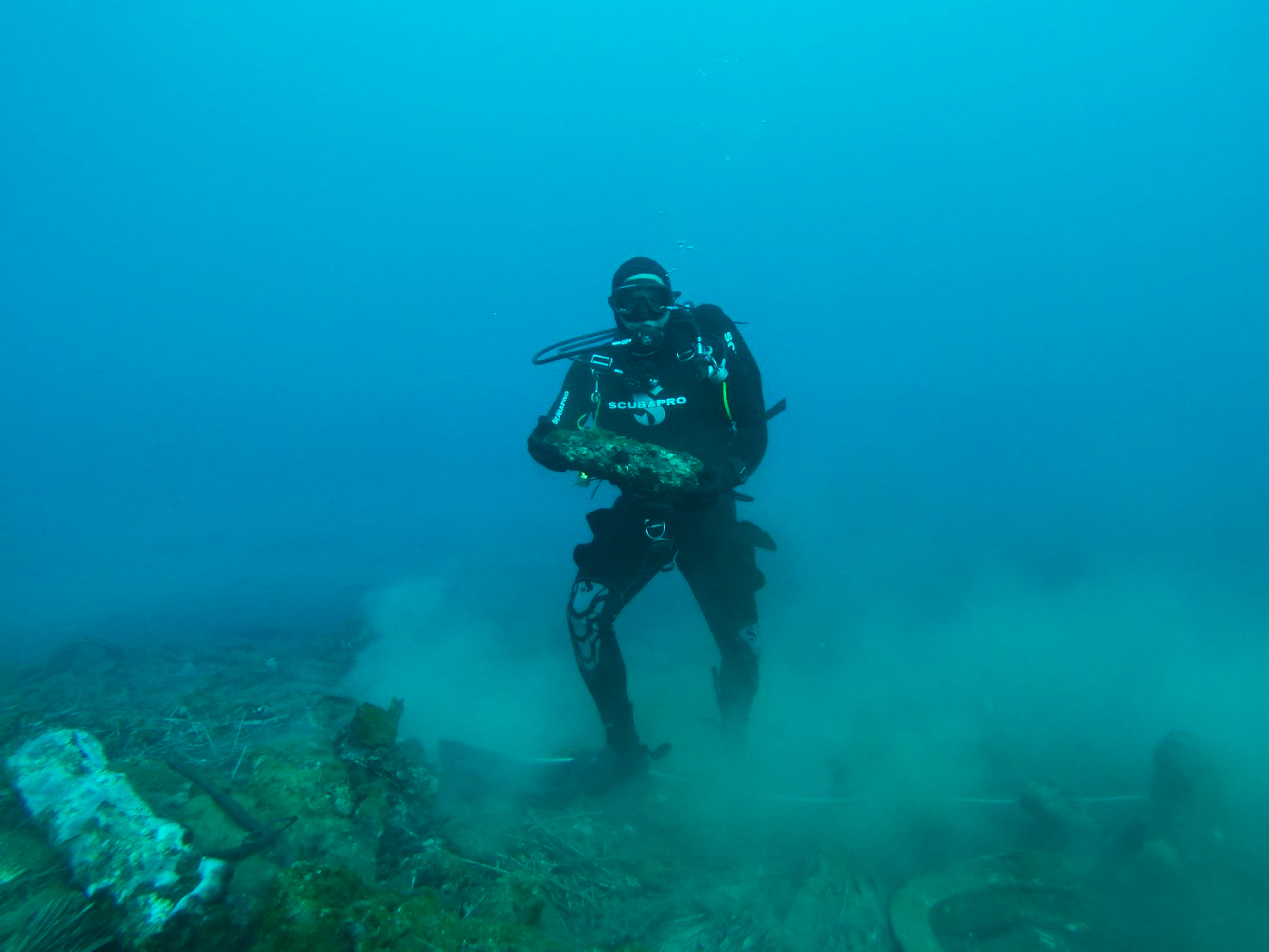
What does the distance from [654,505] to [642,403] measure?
76 cm

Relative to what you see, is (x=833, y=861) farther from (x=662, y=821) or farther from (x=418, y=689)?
(x=418, y=689)

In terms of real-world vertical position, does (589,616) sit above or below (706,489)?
below

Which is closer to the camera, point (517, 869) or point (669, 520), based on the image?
point (517, 869)

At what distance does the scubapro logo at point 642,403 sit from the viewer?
4.39 m

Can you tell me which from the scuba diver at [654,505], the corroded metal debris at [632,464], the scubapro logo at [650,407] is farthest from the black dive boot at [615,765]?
the scubapro logo at [650,407]

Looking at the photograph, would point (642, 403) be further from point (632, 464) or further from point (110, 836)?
point (110, 836)

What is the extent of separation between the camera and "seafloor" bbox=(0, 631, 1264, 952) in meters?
1.98

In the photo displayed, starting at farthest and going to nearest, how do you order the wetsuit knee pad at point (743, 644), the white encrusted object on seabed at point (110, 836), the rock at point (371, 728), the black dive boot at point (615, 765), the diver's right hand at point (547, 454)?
the wetsuit knee pad at point (743, 644), the black dive boot at point (615, 765), the diver's right hand at point (547, 454), the rock at point (371, 728), the white encrusted object on seabed at point (110, 836)

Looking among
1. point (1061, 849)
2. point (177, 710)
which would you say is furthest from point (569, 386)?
point (1061, 849)

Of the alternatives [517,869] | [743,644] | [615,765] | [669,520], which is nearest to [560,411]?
[669,520]

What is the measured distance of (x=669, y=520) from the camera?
4.25m

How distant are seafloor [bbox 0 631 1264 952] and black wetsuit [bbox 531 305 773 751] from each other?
924 millimetres

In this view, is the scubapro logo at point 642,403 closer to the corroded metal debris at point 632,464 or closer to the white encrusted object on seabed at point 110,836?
the corroded metal debris at point 632,464

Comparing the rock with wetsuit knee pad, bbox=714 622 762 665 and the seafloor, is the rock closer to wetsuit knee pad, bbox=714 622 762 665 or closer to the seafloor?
the seafloor
